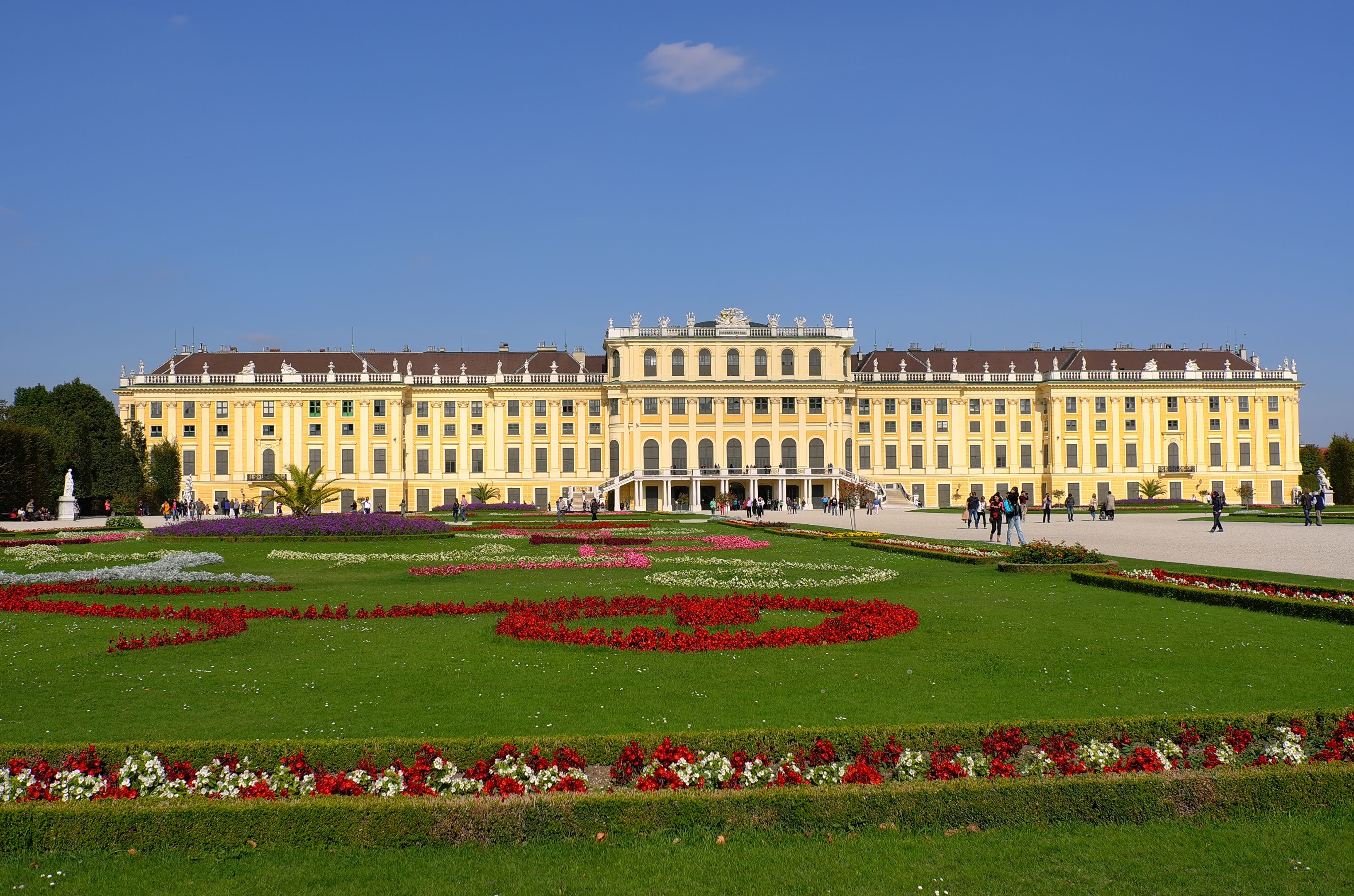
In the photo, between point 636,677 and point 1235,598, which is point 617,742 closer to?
point 636,677

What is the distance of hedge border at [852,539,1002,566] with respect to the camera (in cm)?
2244

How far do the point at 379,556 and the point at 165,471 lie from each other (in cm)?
5115

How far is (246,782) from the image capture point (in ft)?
21.0

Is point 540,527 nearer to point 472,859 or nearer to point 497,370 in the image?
point 472,859

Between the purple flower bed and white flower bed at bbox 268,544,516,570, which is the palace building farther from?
white flower bed at bbox 268,544,516,570

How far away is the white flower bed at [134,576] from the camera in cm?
1809

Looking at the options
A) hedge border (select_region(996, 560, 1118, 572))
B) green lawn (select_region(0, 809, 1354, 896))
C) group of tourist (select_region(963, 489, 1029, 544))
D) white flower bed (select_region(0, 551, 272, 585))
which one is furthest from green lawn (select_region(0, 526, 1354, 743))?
group of tourist (select_region(963, 489, 1029, 544))

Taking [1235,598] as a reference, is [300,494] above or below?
above

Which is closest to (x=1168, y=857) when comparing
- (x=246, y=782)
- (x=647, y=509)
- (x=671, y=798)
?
(x=671, y=798)

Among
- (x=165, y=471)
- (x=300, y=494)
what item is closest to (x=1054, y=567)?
(x=300, y=494)

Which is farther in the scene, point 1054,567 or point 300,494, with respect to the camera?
point 300,494

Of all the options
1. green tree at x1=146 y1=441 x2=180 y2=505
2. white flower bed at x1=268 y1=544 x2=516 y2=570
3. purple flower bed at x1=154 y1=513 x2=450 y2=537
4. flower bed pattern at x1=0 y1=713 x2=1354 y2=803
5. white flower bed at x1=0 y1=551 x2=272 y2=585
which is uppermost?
green tree at x1=146 y1=441 x2=180 y2=505

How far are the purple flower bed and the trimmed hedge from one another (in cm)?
2627

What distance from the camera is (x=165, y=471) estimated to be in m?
69.0
